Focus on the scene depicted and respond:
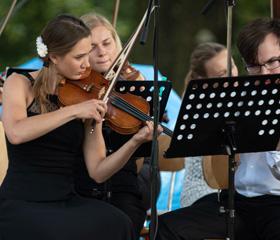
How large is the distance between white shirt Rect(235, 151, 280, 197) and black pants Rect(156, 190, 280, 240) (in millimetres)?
36

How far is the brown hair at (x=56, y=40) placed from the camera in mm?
2441

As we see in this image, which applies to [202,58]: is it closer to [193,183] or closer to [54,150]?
[193,183]

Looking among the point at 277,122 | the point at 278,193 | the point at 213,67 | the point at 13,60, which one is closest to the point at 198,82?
the point at 277,122

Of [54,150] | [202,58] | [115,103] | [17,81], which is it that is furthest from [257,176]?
[202,58]

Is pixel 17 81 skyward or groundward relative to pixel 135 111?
skyward

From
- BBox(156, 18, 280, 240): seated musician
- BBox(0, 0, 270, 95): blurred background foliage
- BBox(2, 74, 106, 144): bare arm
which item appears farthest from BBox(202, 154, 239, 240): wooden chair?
BBox(0, 0, 270, 95): blurred background foliage

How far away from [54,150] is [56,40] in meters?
0.50

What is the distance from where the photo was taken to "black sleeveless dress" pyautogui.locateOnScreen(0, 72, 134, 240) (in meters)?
2.20

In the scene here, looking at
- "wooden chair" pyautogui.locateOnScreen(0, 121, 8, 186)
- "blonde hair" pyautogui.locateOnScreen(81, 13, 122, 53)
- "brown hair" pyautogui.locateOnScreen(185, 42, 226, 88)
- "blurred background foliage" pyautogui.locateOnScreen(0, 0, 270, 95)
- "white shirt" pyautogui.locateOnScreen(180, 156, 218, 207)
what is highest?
"blurred background foliage" pyautogui.locateOnScreen(0, 0, 270, 95)

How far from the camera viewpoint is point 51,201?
7.76 ft

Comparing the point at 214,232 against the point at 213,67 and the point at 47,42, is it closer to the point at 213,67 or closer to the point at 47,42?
the point at 47,42

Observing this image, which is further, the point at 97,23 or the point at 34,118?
the point at 97,23

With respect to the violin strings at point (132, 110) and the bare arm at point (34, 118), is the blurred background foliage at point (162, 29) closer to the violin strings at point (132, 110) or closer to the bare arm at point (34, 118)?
the violin strings at point (132, 110)

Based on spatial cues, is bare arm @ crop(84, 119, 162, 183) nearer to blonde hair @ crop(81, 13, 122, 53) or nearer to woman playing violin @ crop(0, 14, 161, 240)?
woman playing violin @ crop(0, 14, 161, 240)
